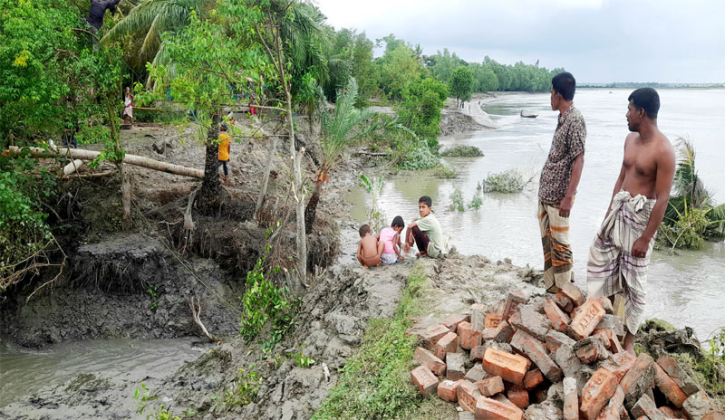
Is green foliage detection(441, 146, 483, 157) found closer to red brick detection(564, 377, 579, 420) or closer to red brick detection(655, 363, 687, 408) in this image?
Result: red brick detection(655, 363, 687, 408)

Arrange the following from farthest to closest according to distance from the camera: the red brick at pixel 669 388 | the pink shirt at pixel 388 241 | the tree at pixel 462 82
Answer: the tree at pixel 462 82, the pink shirt at pixel 388 241, the red brick at pixel 669 388

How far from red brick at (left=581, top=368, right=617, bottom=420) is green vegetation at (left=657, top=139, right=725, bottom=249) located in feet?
30.9

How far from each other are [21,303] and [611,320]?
872 centimetres

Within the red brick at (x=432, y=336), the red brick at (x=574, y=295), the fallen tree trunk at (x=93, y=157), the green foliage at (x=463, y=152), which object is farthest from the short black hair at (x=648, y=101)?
the green foliage at (x=463, y=152)

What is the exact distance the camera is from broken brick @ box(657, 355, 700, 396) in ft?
9.98

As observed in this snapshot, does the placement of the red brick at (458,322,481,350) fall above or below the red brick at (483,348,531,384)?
below

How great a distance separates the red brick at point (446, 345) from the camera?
3.84 m

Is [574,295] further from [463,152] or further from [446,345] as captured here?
[463,152]

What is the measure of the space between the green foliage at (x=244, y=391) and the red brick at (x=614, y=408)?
318 cm

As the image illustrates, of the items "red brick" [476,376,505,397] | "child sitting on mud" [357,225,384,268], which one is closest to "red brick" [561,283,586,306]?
"red brick" [476,376,505,397]

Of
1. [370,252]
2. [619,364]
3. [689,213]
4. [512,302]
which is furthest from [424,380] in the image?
[689,213]

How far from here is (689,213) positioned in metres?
11.1

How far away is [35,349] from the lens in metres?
7.42

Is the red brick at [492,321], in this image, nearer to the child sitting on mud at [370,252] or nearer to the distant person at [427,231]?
the distant person at [427,231]
